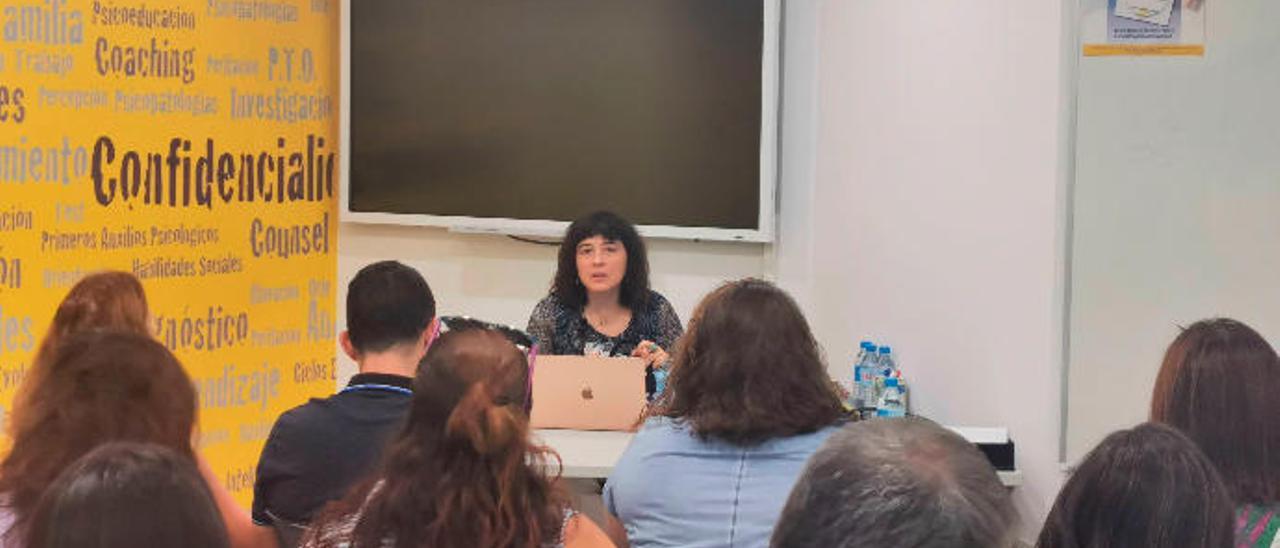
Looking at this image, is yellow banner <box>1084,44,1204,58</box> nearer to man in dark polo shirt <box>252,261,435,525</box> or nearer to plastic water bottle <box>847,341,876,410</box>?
plastic water bottle <box>847,341,876,410</box>

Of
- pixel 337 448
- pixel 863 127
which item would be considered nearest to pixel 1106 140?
pixel 863 127

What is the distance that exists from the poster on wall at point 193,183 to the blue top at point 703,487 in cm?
248

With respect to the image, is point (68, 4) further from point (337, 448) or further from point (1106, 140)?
point (1106, 140)

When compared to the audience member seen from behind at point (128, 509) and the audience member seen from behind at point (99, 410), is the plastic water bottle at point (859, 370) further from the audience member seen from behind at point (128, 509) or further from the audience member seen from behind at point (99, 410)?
the audience member seen from behind at point (128, 509)

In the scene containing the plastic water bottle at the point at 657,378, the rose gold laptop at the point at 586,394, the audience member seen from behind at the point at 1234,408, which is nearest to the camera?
the audience member seen from behind at the point at 1234,408

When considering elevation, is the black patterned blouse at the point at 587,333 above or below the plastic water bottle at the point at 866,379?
above

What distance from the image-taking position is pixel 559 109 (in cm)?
611

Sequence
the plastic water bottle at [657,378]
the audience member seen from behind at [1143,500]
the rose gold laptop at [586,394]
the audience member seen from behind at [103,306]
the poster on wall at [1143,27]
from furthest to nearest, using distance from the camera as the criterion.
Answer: the plastic water bottle at [657,378], the rose gold laptop at [586,394], the poster on wall at [1143,27], the audience member seen from behind at [103,306], the audience member seen from behind at [1143,500]

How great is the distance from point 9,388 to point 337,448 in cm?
236

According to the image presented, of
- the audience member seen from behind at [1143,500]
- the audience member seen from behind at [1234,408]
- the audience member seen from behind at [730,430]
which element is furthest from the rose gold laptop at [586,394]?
the audience member seen from behind at [1143,500]

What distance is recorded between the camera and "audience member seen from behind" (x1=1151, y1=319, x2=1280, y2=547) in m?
2.56

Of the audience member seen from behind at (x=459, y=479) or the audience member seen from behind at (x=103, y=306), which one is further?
the audience member seen from behind at (x=103, y=306)

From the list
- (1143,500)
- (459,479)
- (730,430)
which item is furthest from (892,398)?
(1143,500)

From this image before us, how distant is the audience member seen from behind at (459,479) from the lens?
2172mm
